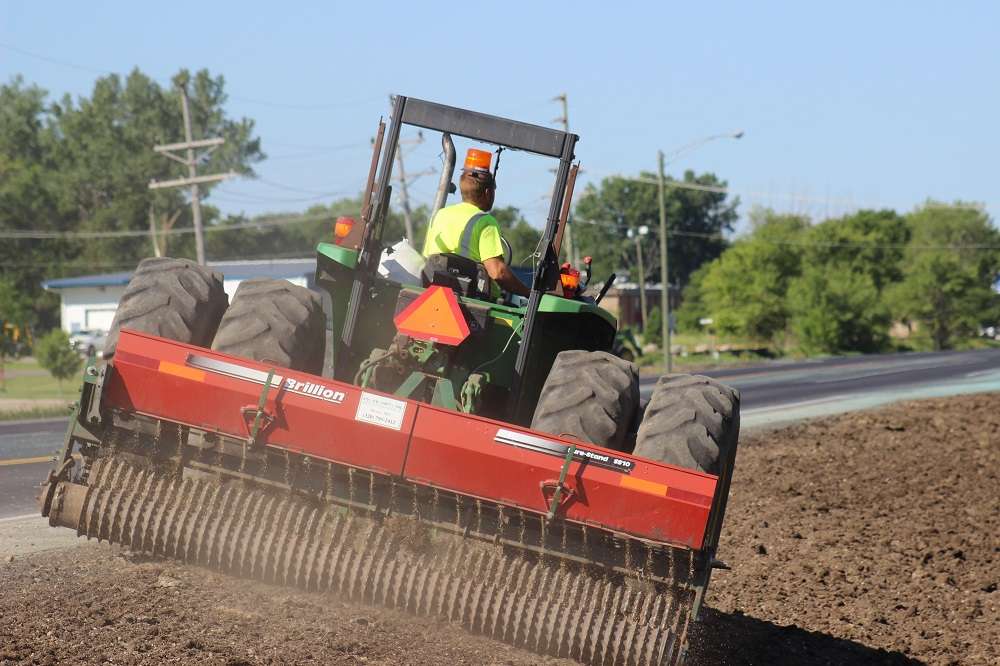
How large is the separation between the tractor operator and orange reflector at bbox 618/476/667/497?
1.67 metres

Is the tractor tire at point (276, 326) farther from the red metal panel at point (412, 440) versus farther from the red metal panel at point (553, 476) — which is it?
the red metal panel at point (553, 476)

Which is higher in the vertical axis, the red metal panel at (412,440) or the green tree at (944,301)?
the green tree at (944,301)

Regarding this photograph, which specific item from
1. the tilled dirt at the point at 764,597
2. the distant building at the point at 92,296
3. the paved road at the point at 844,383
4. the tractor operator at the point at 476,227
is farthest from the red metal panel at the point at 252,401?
the distant building at the point at 92,296

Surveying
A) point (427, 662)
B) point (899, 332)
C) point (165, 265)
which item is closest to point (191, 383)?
point (165, 265)

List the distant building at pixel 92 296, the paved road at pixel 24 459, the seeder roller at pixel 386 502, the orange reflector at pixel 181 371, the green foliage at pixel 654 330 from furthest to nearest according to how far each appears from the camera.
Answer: the distant building at pixel 92 296, the green foliage at pixel 654 330, the paved road at pixel 24 459, the orange reflector at pixel 181 371, the seeder roller at pixel 386 502

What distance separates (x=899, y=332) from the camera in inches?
4259

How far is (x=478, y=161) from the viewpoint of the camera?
24.1ft

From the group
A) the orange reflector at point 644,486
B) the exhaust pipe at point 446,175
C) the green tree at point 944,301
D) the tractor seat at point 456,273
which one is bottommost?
the orange reflector at point 644,486

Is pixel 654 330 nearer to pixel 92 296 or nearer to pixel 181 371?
pixel 92 296

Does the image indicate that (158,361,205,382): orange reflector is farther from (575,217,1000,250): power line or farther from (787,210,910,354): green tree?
(575,217,1000,250): power line

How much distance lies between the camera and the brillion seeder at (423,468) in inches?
243

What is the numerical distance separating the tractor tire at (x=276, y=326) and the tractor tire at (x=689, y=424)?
1931 millimetres

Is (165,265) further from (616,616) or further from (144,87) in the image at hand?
(144,87)

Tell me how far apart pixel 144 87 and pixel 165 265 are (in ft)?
289
